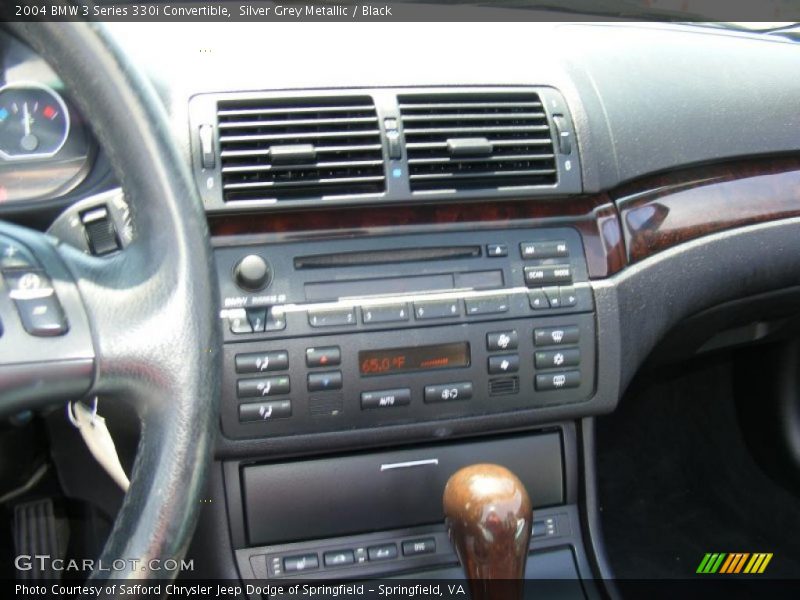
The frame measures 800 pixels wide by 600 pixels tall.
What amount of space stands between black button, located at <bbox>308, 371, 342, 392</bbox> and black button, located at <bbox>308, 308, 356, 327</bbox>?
0.07 meters

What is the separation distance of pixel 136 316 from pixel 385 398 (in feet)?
1.84

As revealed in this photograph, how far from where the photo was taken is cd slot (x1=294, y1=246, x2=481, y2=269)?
1.42m

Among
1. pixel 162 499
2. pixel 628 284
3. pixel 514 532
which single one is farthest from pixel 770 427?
pixel 162 499

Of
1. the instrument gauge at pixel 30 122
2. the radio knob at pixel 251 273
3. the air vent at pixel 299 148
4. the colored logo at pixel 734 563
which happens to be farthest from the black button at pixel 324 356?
the colored logo at pixel 734 563

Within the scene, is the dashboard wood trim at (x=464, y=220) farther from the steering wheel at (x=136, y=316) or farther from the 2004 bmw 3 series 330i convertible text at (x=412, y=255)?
the steering wheel at (x=136, y=316)

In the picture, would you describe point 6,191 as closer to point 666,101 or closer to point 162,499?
point 162,499

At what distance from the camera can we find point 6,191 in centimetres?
133

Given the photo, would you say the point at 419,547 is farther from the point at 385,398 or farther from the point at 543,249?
the point at 543,249

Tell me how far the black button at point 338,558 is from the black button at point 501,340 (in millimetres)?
406

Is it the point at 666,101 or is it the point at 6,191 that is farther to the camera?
the point at 666,101

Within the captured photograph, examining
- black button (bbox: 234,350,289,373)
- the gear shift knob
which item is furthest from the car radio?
the gear shift knob

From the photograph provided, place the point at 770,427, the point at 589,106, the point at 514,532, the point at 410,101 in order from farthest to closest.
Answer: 1. the point at 770,427
2. the point at 589,106
3. the point at 410,101
4. the point at 514,532

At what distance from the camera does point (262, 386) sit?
138cm

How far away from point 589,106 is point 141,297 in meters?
0.88
